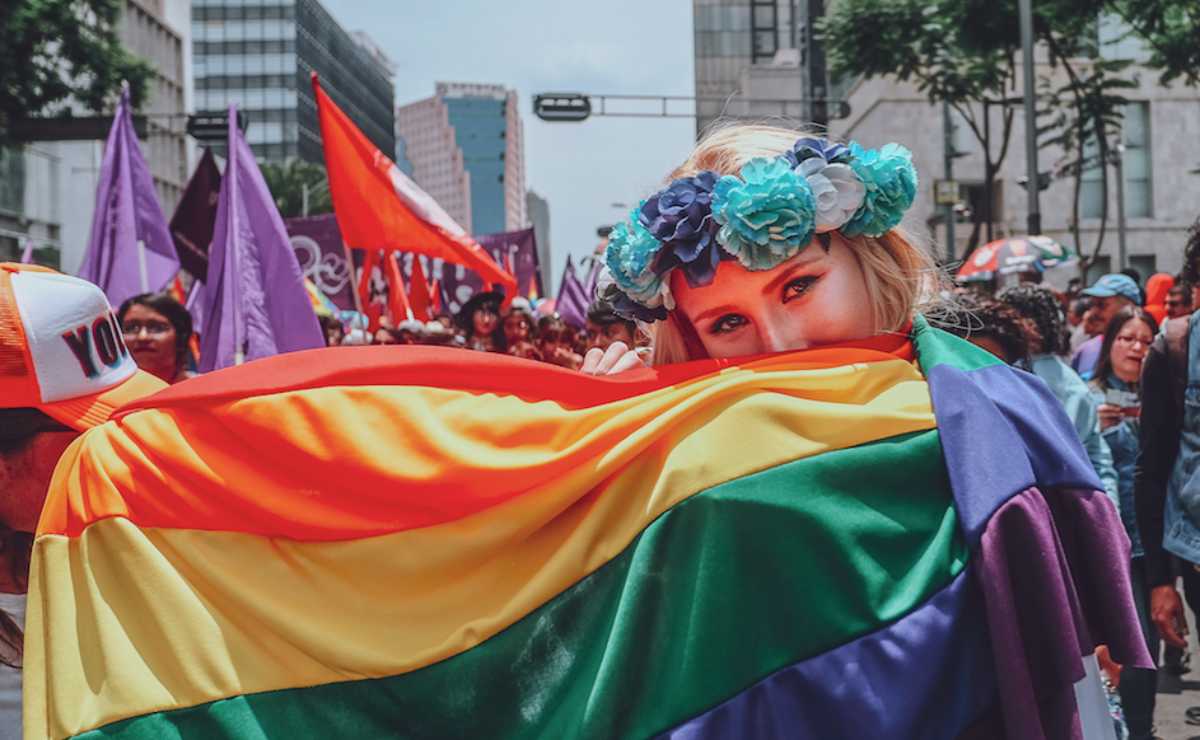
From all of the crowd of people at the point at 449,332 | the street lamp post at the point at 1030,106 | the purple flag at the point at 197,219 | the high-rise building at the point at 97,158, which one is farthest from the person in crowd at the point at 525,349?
the high-rise building at the point at 97,158

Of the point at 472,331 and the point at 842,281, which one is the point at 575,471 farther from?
the point at 472,331

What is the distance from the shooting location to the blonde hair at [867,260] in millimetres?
2150

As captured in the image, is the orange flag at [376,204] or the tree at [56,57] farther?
the tree at [56,57]

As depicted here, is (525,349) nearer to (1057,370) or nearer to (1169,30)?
(1057,370)

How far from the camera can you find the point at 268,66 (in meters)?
125

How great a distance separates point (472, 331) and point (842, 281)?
7940 millimetres

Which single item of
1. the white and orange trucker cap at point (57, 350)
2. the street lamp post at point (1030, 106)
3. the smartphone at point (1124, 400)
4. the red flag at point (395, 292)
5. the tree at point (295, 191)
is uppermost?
the tree at point (295, 191)

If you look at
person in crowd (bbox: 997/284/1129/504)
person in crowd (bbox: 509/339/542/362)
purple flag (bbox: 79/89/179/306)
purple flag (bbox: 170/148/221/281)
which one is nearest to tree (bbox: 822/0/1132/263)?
person in crowd (bbox: 509/339/542/362)

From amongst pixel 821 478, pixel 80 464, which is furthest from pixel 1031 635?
pixel 80 464

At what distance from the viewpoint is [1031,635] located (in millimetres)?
1771

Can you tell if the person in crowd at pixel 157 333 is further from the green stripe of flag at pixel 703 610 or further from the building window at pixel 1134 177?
the building window at pixel 1134 177

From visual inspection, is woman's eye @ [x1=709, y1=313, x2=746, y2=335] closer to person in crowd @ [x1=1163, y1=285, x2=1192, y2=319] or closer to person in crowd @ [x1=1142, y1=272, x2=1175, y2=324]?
person in crowd @ [x1=1163, y1=285, x2=1192, y2=319]

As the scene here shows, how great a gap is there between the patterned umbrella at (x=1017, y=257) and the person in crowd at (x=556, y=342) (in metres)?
5.67

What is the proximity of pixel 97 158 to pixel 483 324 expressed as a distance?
53128 mm
